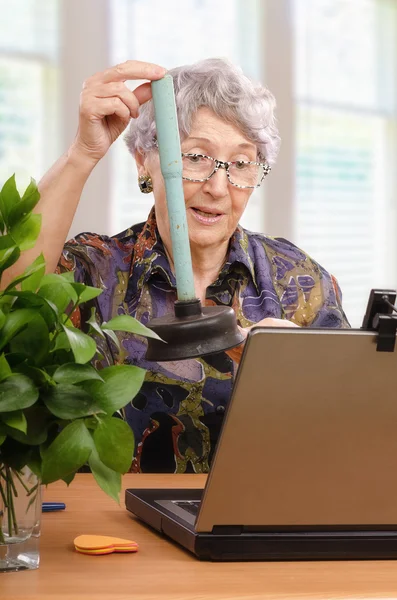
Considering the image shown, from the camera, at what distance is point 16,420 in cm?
82

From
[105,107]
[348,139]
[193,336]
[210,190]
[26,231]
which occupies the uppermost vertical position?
[348,139]

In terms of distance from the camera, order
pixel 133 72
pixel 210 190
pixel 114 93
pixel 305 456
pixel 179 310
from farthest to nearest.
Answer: pixel 210 190 < pixel 114 93 < pixel 133 72 < pixel 179 310 < pixel 305 456

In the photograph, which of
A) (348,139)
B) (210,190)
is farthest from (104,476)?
(348,139)

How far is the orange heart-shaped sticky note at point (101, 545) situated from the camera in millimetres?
969

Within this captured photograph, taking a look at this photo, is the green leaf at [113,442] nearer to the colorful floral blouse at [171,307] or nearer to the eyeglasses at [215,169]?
the colorful floral blouse at [171,307]

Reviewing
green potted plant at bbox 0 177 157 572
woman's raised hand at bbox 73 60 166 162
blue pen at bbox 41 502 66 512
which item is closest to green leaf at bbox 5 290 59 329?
green potted plant at bbox 0 177 157 572

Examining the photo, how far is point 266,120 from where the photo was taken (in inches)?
71.8

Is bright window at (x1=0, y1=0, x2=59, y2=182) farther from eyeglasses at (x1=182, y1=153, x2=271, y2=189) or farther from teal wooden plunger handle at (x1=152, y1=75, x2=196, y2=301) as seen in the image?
teal wooden plunger handle at (x1=152, y1=75, x2=196, y2=301)

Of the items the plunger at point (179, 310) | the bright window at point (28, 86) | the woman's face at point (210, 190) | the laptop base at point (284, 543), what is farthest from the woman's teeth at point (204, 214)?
the bright window at point (28, 86)

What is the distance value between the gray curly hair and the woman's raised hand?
0.21m

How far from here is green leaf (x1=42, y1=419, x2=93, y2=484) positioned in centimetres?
84

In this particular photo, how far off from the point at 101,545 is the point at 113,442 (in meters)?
0.16

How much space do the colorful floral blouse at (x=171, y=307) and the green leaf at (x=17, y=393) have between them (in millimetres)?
850

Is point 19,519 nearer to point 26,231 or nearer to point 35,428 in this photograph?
point 35,428
